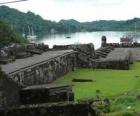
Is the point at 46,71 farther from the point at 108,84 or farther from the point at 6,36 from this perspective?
the point at 6,36

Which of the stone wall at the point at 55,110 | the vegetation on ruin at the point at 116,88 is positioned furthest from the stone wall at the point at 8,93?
the vegetation on ruin at the point at 116,88

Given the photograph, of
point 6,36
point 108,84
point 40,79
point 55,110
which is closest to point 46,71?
point 40,79

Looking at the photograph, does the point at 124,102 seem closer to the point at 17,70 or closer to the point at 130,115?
the point at 130,115

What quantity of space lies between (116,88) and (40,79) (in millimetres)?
3957

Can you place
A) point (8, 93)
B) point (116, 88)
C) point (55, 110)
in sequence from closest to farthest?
point (55, 110)
point (8, 93)
point (116, 88)

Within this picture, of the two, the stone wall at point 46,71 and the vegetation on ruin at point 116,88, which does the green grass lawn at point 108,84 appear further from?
the stone wall at point 46,71

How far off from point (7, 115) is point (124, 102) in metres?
6.28

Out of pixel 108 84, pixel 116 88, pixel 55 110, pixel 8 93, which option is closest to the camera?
pixel 55 110

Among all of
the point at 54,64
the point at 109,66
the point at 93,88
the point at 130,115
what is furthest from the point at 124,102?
the point at 109,66

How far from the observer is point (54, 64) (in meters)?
22.4

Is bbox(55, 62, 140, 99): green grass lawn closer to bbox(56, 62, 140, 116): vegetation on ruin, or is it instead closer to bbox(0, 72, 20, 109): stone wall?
bbox(56, 62, 140, 116): vegetation on ruin

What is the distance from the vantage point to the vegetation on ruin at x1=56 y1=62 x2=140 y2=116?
12.4 metres

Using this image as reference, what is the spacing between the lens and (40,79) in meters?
19.9

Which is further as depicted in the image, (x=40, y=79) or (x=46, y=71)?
(x=46, y=71)
